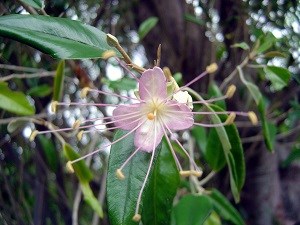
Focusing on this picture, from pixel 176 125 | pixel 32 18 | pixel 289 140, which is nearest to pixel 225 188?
pixel 289 140

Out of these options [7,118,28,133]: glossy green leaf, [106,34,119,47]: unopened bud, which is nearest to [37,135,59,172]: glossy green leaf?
[7,118,28,133]: glossy green leaf

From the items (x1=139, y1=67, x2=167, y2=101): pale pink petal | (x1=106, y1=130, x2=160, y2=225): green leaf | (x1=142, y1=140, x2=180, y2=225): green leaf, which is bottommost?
(x1=142, y1=140, x2=180, y2=225): green leaf

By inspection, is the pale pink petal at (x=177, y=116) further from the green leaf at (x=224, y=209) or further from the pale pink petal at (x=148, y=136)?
the green leaf at (x=224, y=209)

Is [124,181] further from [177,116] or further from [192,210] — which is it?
[192,210]

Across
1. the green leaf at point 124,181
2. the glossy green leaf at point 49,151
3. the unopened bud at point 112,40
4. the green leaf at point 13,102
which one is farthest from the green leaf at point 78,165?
the glossy green leaf at point 49,151

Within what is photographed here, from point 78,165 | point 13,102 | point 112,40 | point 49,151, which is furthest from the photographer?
point 49,151

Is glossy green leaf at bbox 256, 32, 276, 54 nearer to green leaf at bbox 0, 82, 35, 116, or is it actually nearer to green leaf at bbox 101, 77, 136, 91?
green leaf at bbox 101, 77, 136, 91

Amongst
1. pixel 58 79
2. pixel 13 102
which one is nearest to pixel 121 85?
pixel 58 79
